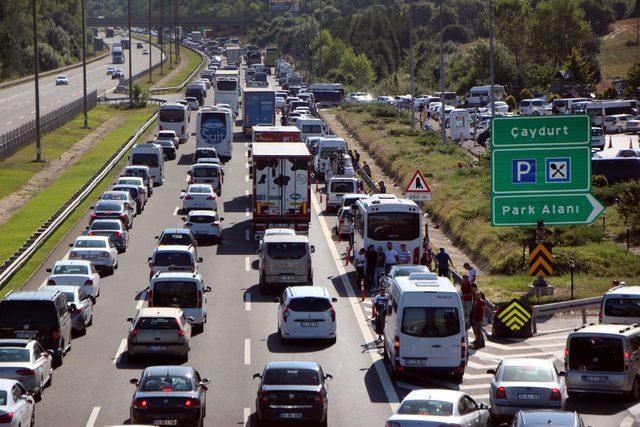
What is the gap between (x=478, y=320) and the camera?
1388 inches

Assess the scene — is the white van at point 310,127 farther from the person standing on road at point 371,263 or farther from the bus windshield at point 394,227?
the person standing on road at point 371,263

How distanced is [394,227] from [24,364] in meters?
19.0

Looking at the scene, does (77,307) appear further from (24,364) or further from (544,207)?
(544,207)

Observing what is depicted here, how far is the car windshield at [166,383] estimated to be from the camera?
26.1m

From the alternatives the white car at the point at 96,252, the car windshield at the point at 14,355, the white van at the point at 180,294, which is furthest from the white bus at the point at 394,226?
the car windshield at the point at 14,355

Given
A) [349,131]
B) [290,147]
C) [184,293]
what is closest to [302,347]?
[184,293]

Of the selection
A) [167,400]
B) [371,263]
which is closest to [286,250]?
[371,263]

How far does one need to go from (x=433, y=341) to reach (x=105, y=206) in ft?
93.1

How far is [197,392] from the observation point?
26.3 metres

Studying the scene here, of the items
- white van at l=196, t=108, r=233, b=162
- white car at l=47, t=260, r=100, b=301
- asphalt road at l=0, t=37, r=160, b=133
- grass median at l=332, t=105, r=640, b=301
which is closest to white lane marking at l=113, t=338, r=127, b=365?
white car at l=47, t=260, r=100, b=301

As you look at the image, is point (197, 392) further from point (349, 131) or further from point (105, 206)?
point (349, 131)

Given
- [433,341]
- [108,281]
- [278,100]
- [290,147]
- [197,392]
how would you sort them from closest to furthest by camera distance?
[197,392], [433,341], [108,281], [290,147], [278,100]

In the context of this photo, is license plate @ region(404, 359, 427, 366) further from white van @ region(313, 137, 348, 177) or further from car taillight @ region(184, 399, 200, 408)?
white van @ region(313, 137, 348, 177)

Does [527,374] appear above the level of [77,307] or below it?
above
